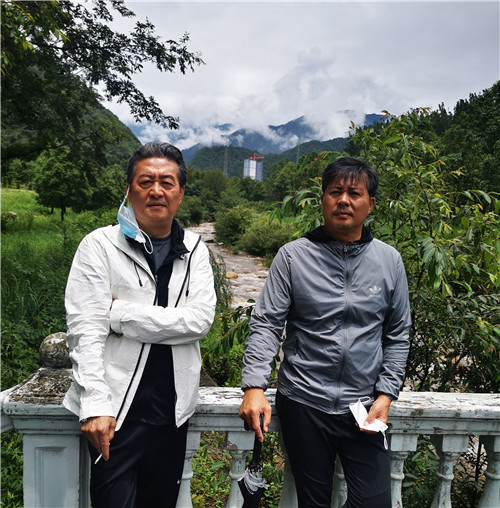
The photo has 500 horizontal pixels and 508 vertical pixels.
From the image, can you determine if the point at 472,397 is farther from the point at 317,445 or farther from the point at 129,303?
the point at 129,303

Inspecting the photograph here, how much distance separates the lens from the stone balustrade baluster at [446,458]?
64.0 inches

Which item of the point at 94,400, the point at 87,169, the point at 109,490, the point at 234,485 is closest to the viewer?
the point at 94,400

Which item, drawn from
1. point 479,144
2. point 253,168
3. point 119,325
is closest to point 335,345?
point 119,325

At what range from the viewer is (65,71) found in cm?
645

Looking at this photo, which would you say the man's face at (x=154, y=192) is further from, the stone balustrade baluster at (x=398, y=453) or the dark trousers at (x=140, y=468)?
the stone balustrade baluster at (x=398, y=453)

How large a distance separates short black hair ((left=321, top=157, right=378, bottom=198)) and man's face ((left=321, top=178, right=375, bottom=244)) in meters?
0.01

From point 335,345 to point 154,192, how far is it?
82 cm

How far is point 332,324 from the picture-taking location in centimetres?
146

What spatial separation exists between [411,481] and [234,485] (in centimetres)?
91

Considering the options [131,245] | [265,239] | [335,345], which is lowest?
[265,239]

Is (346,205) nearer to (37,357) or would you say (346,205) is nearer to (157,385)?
(157,385)

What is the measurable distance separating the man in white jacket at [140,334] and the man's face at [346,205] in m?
0.50

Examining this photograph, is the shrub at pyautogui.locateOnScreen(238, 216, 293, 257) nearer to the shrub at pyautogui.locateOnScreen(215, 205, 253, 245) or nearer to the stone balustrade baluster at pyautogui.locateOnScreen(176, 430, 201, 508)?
the shrub at pyautogui.locateOnScreen(215, 205, 253, 245)

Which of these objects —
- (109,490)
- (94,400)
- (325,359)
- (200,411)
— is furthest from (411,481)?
(94,400)
